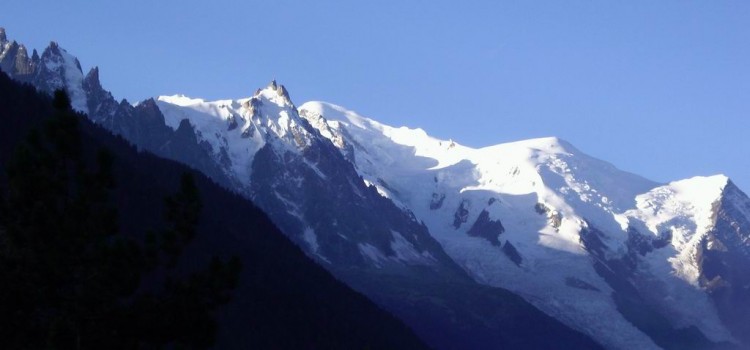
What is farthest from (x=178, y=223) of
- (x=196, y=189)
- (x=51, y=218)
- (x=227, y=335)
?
(x=227, y=335)

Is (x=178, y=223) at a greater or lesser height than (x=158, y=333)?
greater

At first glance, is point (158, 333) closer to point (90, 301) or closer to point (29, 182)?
point (90, 301)

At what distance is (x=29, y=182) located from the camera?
6125 cm

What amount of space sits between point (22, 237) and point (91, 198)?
3461 mm

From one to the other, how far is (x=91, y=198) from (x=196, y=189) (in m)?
4.76

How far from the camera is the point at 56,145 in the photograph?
62.7 m

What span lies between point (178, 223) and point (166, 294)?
350cm

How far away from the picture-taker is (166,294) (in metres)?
63.2

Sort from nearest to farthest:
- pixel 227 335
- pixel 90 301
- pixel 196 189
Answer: pixel 90 301 < pixel 196 189 < pixel 227 335

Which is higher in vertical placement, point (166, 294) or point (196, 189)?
point (196, 189)

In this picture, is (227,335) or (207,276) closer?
(207,276)

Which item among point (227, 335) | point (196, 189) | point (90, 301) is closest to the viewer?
point (90, 301)

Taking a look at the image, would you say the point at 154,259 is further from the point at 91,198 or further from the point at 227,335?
the point at 227,335

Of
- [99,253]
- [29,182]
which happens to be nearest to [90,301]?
[99,253]
